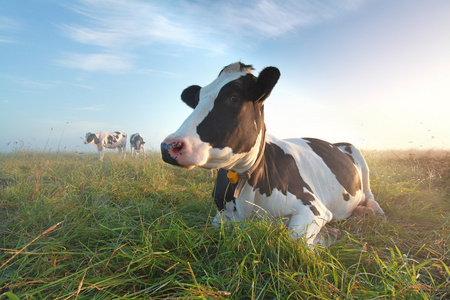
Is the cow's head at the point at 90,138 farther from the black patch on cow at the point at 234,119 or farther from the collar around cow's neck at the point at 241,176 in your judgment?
the black patch on cow at the point at 234,119

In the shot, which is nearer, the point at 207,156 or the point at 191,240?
the point at 207,156

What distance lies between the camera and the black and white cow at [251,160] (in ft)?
6.68

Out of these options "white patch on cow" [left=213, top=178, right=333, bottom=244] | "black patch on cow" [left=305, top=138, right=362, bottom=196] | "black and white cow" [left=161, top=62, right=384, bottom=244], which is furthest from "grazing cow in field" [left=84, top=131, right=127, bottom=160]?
"white patch on cow" [left=213, top=178, right=333, bottom=244]

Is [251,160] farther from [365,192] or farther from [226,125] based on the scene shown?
[365,192]

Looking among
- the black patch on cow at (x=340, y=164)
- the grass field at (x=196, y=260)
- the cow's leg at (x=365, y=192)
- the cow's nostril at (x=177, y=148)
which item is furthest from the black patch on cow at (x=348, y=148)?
the cow's nostril at (x=177, y=148)

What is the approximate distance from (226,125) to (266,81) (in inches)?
21.0

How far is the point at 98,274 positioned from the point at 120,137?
19.8 meters

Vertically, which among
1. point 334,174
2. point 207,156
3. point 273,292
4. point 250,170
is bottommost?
point 273,292

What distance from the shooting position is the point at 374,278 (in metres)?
2.07

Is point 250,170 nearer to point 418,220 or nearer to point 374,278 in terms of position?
point 374,278

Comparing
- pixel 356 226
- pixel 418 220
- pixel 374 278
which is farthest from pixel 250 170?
pixel 418 220

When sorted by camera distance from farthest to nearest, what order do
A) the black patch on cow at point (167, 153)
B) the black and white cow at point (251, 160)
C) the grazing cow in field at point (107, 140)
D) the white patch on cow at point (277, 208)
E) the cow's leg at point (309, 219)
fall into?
the grazing cow in field at point (107, 140), the white patch on cow at point (277, 208), the cow's leg at point (309, 219), the black and white cow at point (251, 160), the black patch on cow at point (167, 153)

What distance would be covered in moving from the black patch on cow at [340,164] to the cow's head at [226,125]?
1775mm

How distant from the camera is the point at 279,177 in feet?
9.41
